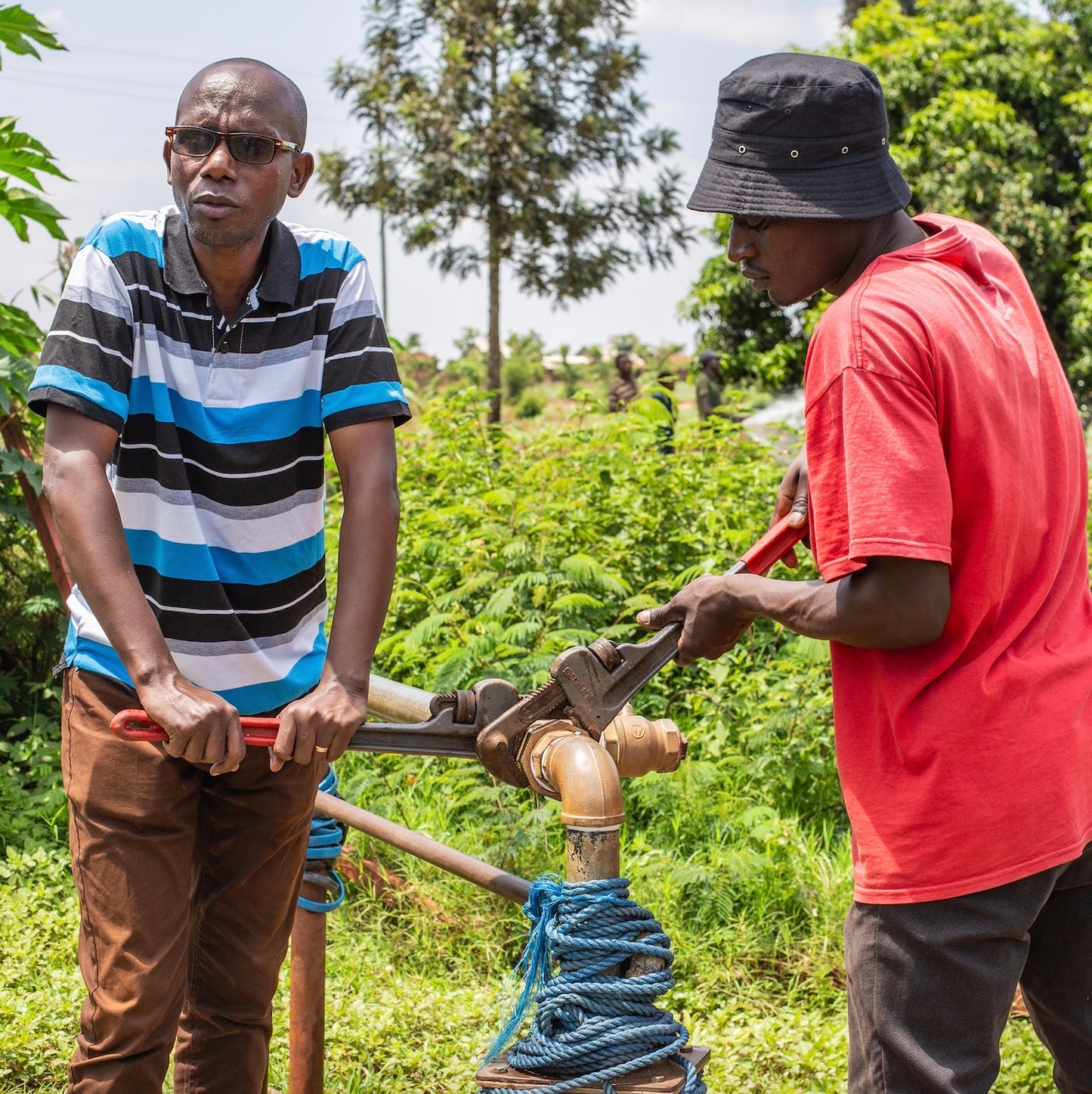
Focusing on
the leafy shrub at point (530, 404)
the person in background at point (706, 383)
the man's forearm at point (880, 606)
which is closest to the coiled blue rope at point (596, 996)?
the man's forearm at point (880, 606)

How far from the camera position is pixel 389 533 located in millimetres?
2164

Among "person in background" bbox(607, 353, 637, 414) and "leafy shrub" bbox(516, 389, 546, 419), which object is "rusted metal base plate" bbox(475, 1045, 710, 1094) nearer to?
"person in background" bbox(607, 353, 637, 414)

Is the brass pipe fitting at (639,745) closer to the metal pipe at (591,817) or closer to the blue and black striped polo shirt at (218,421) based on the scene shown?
the metal pipe at (591,817)

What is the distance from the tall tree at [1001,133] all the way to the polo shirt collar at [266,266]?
1106 centimetres

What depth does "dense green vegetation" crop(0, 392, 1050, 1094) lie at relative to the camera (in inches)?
130

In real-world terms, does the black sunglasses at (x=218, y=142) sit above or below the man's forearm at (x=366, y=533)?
above

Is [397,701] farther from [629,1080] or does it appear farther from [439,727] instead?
[629,1080]

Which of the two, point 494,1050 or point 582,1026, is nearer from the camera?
point 582,1026

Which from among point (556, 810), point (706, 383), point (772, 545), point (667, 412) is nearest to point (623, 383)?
point (706, 383)

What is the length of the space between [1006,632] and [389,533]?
1.00m

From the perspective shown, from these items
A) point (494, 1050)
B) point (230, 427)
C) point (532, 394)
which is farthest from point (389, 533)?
point (532, 394)

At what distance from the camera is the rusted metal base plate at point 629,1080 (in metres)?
1.65

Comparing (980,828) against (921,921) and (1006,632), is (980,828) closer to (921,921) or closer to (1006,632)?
(921,921)

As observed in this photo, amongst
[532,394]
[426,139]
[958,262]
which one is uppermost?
[426,139]
